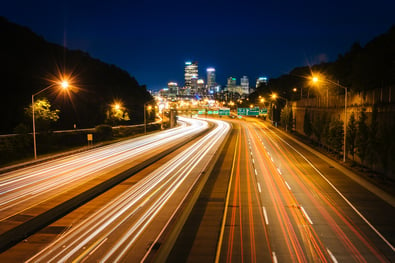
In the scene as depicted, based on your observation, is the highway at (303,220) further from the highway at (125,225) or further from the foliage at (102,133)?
the foliage at (102,133)

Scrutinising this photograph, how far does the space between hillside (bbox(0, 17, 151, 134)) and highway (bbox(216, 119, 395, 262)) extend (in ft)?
114

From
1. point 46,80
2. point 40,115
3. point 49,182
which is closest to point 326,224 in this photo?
point 49,182

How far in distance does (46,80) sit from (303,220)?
199 ft

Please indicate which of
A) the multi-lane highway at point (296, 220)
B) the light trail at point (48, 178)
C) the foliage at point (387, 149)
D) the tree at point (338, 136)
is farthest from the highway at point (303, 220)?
the light trail at point (48, 178)

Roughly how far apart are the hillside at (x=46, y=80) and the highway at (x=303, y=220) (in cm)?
3490

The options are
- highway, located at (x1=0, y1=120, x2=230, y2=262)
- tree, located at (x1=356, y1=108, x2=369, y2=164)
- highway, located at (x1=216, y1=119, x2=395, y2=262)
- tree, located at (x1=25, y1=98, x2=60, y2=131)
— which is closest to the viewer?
highway, located at (x1=0, y1=120, x2=230, y2=262)

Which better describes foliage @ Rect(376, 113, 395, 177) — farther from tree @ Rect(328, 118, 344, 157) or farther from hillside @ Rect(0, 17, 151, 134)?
hillside @ Rect(0, 17, 151, 134)

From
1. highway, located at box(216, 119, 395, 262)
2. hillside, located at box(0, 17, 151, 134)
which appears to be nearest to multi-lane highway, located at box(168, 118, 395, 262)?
highway, located at box(216, 119, 395, 262)

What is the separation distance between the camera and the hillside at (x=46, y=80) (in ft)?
167

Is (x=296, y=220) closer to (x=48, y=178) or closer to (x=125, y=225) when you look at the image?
(x=125, y=225)

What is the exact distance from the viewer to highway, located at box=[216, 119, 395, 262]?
10.8m

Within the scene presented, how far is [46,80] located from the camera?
205ft

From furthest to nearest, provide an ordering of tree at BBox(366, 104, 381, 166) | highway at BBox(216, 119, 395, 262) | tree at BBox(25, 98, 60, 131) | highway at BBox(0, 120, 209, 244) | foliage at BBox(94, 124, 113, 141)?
foliage at BBox(94, 124, 113, 141), tree at BBox(25, 98, 60, 131), tree at BBox(366, 104, 381, 166), highway at BBox(0, 120, 209, 244), highway at BBox(216, 119, 395, 262)

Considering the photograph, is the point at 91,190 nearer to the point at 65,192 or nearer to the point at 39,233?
the point at 65,192
